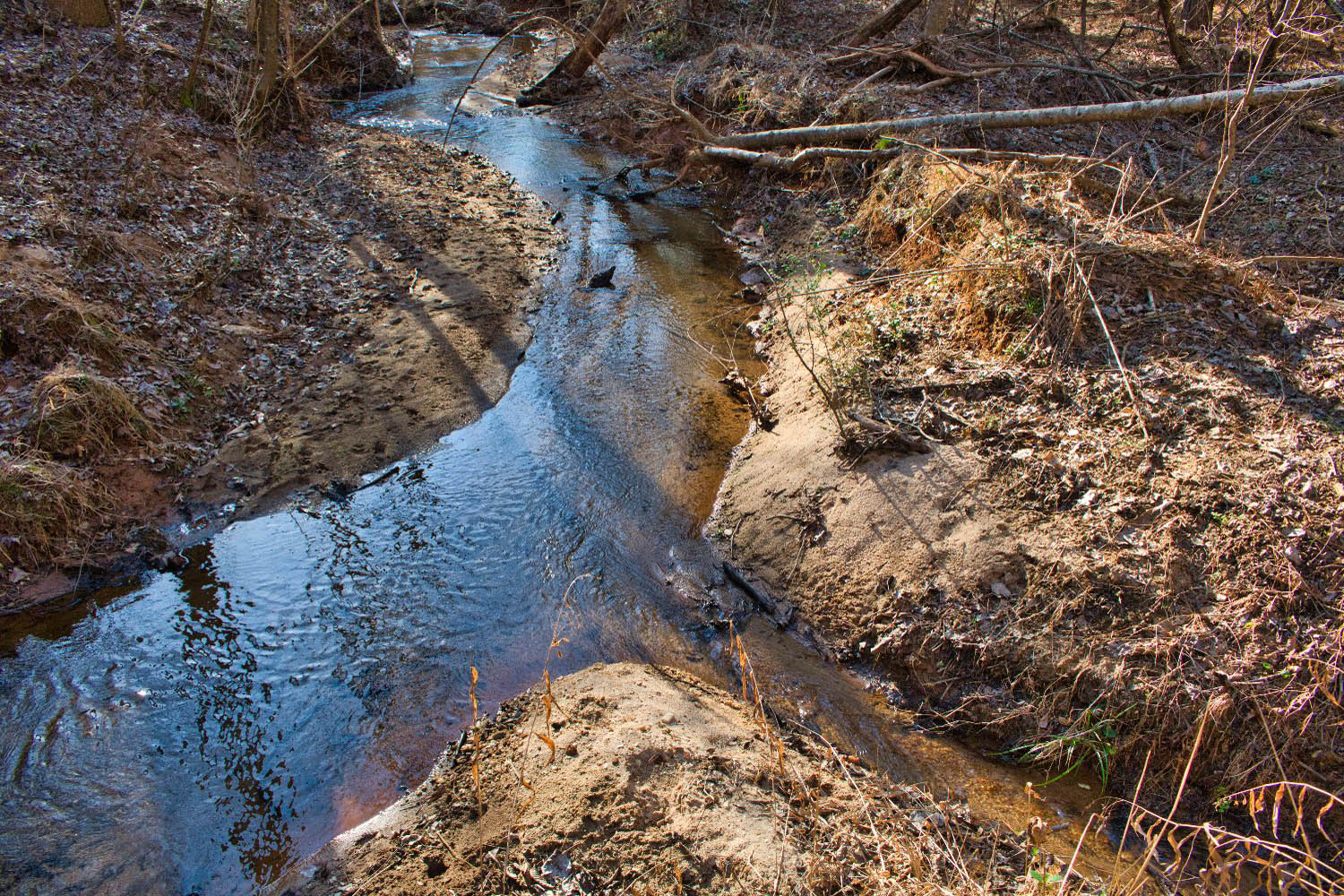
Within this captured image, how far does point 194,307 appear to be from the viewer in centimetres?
665

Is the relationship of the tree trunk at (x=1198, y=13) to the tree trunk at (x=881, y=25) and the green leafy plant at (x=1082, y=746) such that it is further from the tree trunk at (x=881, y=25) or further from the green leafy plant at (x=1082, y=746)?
the green leafy plant at (x=1082, y=746)

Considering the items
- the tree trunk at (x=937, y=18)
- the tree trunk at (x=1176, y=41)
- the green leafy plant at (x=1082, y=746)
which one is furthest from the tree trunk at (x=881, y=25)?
the green leafy plant at (x=1082, y=746)

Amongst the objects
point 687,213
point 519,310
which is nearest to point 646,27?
point 687,213

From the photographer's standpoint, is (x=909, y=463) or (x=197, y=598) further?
(x=909, y=463)

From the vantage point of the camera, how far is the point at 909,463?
516 centimetres

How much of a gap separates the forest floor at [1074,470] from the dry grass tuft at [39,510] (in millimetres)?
4519

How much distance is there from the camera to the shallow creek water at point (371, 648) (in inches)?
141

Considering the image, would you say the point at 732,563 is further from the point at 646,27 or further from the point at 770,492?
the point at 646,27

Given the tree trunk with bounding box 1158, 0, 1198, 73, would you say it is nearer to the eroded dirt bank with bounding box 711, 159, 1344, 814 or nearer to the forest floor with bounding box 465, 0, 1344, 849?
the forest floor with bounding box 465, 0, 1344, 849

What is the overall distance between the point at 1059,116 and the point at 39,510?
9.29 m

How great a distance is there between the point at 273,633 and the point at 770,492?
11.7 feet

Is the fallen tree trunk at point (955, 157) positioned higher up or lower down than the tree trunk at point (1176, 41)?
lower down

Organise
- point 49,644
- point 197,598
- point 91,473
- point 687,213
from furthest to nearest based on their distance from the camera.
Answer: point 687,213, point 91,473, point 197,598, point 49,644

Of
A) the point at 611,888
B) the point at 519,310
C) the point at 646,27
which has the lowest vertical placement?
the point at 611,888
